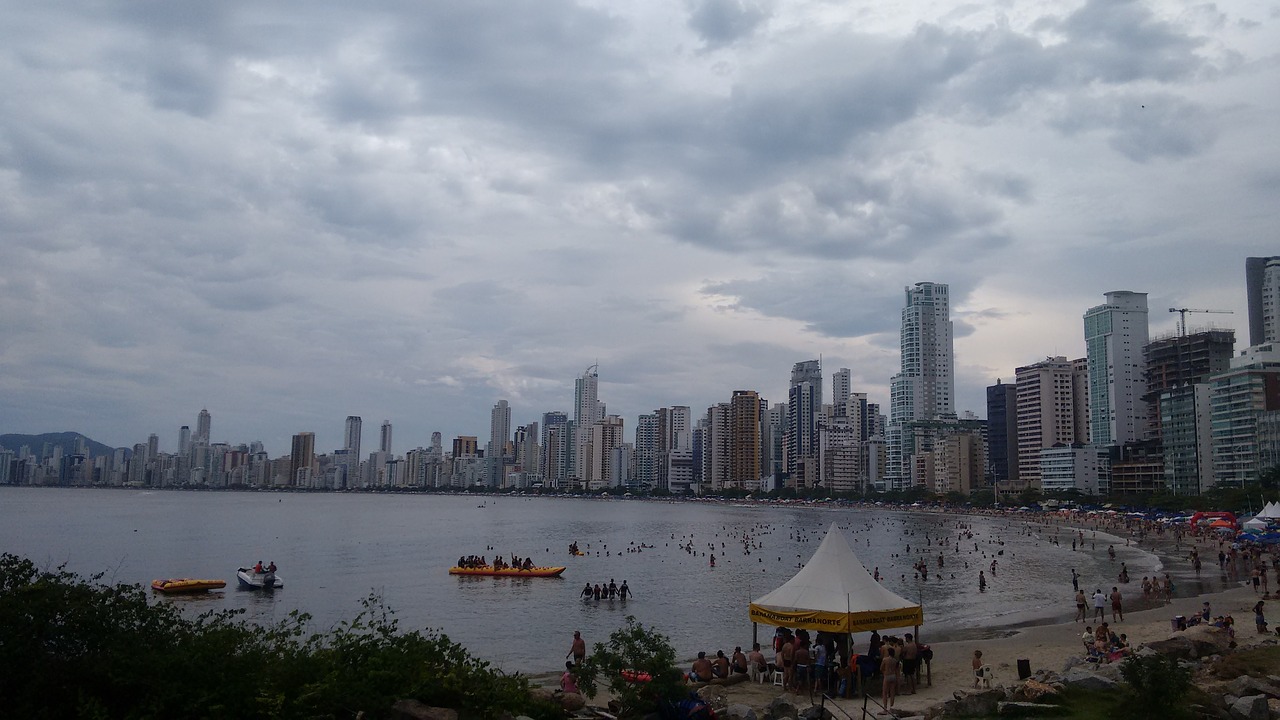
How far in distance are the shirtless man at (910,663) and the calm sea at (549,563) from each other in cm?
1063

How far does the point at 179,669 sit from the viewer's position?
432 inches

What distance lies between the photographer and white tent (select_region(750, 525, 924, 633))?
62.3 feet

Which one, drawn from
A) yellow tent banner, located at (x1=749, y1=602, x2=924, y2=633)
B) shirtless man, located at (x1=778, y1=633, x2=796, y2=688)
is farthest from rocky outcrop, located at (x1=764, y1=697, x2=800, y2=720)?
shirtless man, located at (x1=778, y1=633, x2=796, y2=688)

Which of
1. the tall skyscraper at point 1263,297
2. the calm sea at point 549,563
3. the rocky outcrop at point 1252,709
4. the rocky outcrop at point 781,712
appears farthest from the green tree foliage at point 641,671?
the tall skyscraper at point 1263,297

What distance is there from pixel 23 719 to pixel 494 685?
18.4 ft

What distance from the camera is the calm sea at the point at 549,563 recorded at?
1409 inches

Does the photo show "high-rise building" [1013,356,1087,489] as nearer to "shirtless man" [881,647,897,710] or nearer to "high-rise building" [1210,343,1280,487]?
"high-rise building" [1210,343,1280,487]

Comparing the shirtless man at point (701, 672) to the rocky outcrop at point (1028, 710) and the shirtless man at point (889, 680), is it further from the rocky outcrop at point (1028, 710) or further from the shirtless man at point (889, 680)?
the rocky outcrop at point (1028, 710)

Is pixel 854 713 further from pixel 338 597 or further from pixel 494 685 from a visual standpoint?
pixel 338 597

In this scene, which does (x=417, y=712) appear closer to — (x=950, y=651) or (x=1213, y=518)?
(x=950, y=651)

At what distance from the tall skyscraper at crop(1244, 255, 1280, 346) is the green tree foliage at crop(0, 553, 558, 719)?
6989 inches

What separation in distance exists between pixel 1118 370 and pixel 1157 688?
619ft

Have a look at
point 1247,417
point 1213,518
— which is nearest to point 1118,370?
point 1247,417

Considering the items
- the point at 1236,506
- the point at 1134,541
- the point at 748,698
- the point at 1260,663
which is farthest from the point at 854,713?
the point at 1236,506
